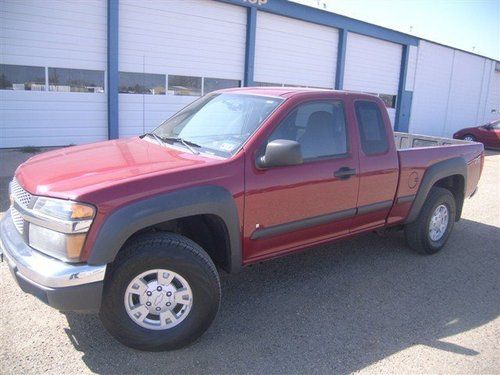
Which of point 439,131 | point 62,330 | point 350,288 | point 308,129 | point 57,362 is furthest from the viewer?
point 439,131

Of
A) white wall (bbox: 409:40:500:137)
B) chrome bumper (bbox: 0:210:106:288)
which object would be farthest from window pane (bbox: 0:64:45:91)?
white wall (bbox: 409:40:500:137)

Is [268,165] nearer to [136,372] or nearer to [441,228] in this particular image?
[136,372]

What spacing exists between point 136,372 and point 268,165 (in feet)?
5.53

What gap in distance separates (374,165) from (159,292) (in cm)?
239

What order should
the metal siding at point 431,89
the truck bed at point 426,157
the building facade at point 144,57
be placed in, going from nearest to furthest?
1. the truck bed at point 426,157
2. the building facade at point 144,57
3. the metal siding at point 431,89

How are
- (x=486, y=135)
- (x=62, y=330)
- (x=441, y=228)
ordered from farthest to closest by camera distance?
(x=486, y=135) → (x=441, y=228) → (x=62, y=330)

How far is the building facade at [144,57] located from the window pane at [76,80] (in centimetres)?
2

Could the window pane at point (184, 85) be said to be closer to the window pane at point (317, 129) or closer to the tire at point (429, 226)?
the tire at point (429, 226)

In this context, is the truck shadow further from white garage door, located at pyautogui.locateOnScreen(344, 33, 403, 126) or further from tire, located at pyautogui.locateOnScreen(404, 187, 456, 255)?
white garage door, located at pyautogui.locateOnScreen(344, 33, 403, 126)

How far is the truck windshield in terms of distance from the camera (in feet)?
11.7

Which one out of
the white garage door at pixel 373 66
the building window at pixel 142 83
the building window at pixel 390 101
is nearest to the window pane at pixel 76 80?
the building window at pixel 142 83

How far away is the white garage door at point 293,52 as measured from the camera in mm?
14641

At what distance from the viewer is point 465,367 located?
10.0ft

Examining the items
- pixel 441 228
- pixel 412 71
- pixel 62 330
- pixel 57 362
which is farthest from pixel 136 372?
pixel 412 71
